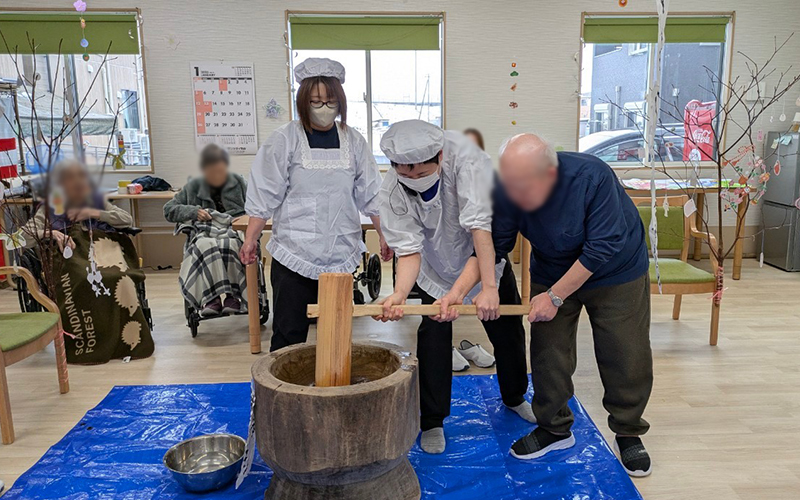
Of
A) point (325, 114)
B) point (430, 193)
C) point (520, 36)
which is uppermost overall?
point (520, 36)

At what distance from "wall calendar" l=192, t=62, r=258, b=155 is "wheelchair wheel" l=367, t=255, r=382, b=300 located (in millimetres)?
3220

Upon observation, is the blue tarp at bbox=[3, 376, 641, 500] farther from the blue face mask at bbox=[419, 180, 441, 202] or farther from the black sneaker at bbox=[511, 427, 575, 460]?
the blue face mask at bbox=[419, 180, 441, 202]

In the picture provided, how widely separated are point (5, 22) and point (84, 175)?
197 inches

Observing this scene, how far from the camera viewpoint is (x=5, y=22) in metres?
4.27

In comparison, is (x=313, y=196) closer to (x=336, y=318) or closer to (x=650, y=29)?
(x=336, y=318)

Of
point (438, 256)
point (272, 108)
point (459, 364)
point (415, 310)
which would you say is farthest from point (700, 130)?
point (272, 108)

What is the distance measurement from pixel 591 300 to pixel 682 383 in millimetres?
1085

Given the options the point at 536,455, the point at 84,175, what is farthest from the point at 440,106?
the point at 84,175

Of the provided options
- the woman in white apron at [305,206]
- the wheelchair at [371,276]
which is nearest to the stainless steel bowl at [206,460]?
the woman in white apron at [305,206]

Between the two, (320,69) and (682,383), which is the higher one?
(320,69)

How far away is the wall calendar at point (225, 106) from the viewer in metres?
0.50

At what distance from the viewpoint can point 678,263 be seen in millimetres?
3309

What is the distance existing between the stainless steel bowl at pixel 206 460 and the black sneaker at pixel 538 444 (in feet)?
3.00

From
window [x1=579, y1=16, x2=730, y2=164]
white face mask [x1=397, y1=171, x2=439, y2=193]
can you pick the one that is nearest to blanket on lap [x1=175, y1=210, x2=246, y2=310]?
white face mask [x1=397, y1=171, x2=439, y2=193]
